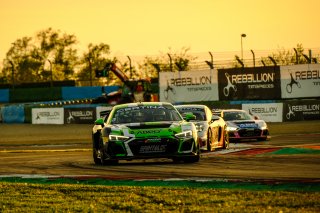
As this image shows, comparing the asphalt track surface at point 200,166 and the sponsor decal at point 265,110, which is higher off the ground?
the sponsor decal at point 265,110

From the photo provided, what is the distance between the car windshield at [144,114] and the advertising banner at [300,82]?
28720mm

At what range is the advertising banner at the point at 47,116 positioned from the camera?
48.1 meters

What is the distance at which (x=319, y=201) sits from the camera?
1105 centimetres

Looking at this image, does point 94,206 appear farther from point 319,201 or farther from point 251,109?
point 251,109

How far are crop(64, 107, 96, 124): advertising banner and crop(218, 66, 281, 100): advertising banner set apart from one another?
675 cm

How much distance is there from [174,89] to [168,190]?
3780cm

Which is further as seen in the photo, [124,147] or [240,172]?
[124,147]

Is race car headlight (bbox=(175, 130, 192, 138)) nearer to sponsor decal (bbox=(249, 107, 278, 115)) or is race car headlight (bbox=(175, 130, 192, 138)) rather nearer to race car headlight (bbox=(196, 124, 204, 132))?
race car headlight (bbox=(196, 124, 204, 132))

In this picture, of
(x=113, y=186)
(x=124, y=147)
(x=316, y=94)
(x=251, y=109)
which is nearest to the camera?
(x=113, y=186)

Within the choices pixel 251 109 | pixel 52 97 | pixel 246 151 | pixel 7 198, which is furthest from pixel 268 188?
pixel 52 97

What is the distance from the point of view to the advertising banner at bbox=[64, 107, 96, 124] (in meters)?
47.3

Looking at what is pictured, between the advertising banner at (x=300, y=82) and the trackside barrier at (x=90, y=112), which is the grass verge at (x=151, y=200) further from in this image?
the advertising banner at (x=300, y=82)

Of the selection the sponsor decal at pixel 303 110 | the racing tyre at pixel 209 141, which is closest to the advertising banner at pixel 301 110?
the sponsor decal at pixel 303 110

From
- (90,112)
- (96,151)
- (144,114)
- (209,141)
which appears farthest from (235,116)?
(90,112)
